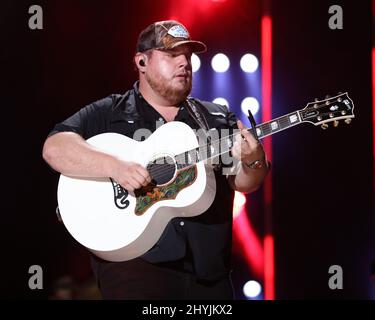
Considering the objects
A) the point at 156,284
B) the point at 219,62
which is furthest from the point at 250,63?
the point at 156,284

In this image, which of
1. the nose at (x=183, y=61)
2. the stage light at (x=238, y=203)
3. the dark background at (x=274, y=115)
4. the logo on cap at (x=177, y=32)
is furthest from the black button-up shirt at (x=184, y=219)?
the stage light at (x=238, y=203)

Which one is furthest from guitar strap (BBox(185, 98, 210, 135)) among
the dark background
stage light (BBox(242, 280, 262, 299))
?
stage light (BBox(242, 280, 262, 299))

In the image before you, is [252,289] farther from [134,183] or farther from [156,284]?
[134,183]

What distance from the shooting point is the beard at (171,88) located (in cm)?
287

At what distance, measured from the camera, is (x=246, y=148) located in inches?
104

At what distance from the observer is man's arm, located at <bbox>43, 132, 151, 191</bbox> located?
104 inches

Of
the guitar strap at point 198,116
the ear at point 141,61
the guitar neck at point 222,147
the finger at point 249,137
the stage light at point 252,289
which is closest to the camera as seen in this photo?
the finger at point 249,137

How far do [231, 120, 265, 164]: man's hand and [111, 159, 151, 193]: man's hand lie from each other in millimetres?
400

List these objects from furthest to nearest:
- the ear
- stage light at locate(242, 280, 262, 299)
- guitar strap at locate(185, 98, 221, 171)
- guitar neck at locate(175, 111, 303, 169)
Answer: stage light at locate(242, 280, 262, 299)
the ear
guitar strap at locate(185, 98, 221, 171)
guitar neck at locate(175, 111, 303, 169)

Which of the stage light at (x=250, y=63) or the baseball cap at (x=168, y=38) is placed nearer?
the baseball cap at (x=168, y=38)

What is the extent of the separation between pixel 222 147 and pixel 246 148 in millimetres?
154

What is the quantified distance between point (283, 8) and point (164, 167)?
67.7 inches

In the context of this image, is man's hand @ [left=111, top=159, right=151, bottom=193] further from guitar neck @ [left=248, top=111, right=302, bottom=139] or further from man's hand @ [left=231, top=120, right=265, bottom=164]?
guitar neck @ [left=248, top=111, right=302, bottom=139]

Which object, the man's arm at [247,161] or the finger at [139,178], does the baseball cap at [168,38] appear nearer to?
the man's arm at [247,161]
